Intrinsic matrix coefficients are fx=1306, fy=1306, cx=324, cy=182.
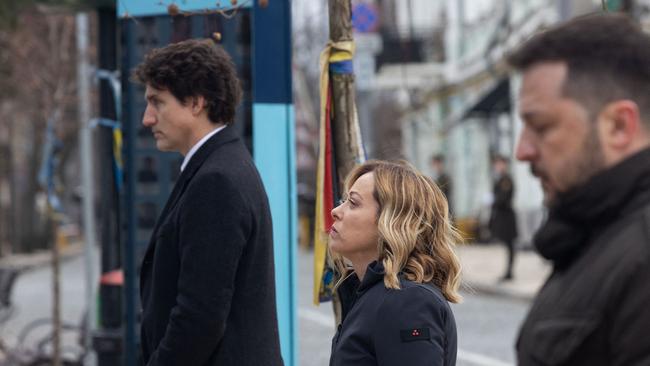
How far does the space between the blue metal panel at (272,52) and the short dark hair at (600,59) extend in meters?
3.51

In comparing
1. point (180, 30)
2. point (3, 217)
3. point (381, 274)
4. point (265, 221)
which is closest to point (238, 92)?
point (265, 221)

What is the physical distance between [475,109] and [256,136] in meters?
24.2

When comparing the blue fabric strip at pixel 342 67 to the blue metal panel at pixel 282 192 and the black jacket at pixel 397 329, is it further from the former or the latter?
the black jacket at pixel 397 329

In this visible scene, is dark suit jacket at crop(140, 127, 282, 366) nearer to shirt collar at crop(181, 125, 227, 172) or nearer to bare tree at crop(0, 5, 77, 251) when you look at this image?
shirt collar at crop(181, 125, 227, 172)

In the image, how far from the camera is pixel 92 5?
295 inches

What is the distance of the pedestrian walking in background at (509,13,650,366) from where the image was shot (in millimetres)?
1816

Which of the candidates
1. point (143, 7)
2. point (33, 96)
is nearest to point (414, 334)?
point (143, 7)

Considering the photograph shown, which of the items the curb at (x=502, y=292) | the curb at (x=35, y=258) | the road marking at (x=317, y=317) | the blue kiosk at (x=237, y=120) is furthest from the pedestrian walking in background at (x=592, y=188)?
the curb at (x=35, y=258)

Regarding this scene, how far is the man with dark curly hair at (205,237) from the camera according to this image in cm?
349

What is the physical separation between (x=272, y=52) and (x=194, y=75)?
1758 mm

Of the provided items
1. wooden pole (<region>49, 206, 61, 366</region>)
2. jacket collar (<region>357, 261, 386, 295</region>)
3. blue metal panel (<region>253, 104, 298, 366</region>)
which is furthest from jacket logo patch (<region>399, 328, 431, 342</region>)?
wooden pole (<region>49, 206, 61, 366</region>)

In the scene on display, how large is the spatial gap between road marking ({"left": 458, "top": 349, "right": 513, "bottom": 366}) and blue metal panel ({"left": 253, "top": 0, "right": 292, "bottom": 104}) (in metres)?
5.82

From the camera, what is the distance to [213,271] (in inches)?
137

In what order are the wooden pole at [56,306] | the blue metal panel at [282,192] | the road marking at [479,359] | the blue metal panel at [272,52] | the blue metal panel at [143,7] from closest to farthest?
the blue metal panel at [282,192]
the blue metal panel at [272,52]
the blue metal panel at [143,7]
the wooden pole at [56,306]
the road marking at [479,359]
